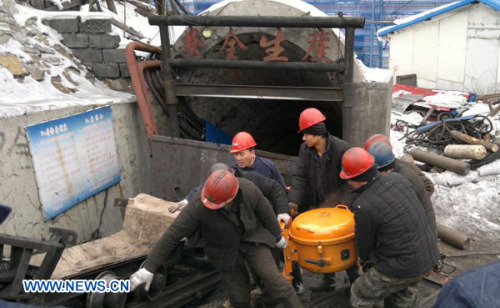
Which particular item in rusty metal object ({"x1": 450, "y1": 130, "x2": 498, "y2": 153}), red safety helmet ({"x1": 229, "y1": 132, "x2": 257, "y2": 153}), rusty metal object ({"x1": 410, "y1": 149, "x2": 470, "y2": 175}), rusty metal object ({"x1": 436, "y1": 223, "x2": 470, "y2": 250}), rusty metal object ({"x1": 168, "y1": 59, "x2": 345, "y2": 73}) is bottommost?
rusty metal object ({"x1": 436, "y1": 223, "x2": 470, "y2": 250})

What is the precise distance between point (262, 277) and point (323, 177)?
1.45 metres

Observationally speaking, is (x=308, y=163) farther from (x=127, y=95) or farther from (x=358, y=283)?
(x=127, y=95)

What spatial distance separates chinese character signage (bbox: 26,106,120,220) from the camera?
5.09m

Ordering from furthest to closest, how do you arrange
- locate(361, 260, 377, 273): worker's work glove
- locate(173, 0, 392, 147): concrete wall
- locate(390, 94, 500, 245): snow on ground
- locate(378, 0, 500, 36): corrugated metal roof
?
locate(378, 0, 500, 36): corrugated metal roof
locate(390, 94, 500, 245): snow on ground
locate(173, 0, 392, 147): concrete wall
locate(361, 260, 377, 273): worker's work glove

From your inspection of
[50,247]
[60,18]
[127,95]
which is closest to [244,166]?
[50,247]

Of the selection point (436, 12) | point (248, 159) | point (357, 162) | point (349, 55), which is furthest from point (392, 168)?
point (436, 12)

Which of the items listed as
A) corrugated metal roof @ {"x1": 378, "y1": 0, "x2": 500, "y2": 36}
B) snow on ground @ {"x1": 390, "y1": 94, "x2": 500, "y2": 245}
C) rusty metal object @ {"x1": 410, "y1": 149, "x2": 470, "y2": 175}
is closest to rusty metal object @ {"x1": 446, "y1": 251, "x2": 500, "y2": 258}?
snow on ground @ {"x1": 390, "y1": 94, "x2": 500, "y2": 245}

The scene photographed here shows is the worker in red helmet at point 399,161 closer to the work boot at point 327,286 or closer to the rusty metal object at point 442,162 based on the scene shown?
the work boot at point 327,286

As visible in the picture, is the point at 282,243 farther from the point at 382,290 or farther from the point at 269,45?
the point at 269,45

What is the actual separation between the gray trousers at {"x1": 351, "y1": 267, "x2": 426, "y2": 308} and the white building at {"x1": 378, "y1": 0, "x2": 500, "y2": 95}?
13674mm

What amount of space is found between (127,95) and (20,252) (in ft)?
12.5

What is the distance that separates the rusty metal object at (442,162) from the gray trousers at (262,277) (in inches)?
232

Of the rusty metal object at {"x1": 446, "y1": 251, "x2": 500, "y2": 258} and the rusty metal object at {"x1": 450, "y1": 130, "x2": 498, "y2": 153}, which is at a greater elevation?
the rusty metal object at {"x1": 450, "y1": 130, "x2": 498, "y2": 153}

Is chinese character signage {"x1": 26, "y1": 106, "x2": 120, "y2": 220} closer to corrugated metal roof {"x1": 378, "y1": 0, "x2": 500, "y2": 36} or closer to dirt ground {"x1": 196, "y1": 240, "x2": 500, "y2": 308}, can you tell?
dirt ground {"x1": 196, "y1": 240, "x2": 500, "y2": 308}
